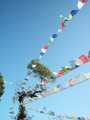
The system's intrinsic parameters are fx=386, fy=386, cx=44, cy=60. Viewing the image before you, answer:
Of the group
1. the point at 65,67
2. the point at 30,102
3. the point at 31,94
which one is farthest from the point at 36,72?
the point at 65,67

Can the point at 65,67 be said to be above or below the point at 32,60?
below

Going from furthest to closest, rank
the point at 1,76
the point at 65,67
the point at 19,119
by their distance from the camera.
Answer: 1. the point at 1,76
2. the point at 19,119
3. the point at 65,67

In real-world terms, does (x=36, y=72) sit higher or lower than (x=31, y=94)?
higher

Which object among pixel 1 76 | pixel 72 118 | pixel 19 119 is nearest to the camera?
pixel 72 118

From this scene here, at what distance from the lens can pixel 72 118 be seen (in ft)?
79.0

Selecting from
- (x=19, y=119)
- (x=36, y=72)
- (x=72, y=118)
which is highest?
(x=36, y=72)

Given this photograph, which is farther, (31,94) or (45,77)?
(45,77)

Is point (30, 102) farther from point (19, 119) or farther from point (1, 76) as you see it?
point (1, 76)

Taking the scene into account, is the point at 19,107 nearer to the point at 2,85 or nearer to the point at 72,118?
the point at 2,85

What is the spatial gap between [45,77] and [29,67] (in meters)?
Answer: 1.83

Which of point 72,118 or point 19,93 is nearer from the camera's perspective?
point 72,118

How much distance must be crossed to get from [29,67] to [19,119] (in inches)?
213

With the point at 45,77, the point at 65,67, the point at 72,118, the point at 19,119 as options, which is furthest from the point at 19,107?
the point at 65,67

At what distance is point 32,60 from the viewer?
1453 inches
